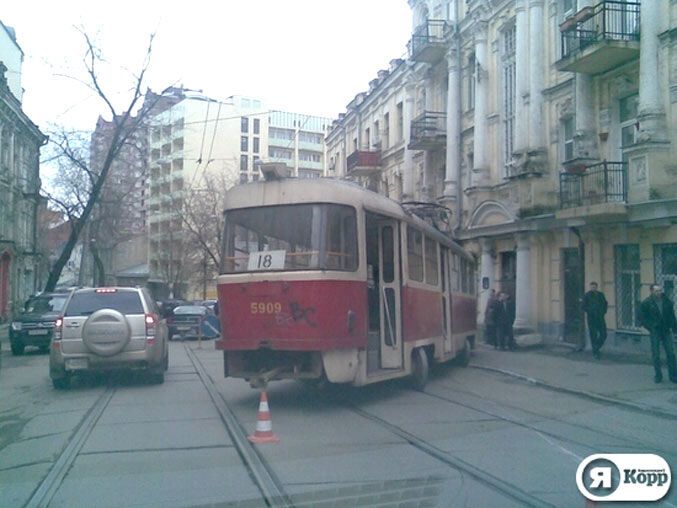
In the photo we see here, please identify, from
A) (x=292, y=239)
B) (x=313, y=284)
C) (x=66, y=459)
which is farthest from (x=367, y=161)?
(x=66, y=459)

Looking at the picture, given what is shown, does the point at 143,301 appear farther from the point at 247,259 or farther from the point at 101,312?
the point at 247,259

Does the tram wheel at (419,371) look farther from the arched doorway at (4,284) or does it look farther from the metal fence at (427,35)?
the arched doorway at (4,284)

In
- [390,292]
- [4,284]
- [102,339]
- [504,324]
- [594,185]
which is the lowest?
[504,324]

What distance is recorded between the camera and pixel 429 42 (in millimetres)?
29656

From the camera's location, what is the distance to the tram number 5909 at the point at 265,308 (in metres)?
10.8

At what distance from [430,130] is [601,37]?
12804 mm

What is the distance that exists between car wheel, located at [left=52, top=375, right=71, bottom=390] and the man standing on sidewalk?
1086 cm

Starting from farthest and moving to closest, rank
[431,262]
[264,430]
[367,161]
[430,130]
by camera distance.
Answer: [367,161]
[430,130]
[431,262]
[264,430]

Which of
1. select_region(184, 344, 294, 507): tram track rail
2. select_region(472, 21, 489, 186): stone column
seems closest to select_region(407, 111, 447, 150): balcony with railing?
select_region(472, 21, 489, 186): stone column

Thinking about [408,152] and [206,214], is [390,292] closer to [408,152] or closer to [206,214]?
[408,152]

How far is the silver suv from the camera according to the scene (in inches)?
519

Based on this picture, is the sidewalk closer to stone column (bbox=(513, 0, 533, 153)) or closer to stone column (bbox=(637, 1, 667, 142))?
stone column (bbox=(637, 1, 667, 142))

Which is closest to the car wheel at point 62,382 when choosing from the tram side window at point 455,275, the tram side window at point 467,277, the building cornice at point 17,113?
the tram side window at point 455,275

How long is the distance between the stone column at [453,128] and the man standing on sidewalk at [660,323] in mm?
15440
